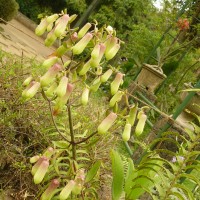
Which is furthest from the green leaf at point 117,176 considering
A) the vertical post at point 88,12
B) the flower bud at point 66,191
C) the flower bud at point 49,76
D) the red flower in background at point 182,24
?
the vertical post at point 88,12

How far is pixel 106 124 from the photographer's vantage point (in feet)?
4.99

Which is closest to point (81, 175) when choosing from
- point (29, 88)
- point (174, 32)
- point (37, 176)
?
point (37, 176)

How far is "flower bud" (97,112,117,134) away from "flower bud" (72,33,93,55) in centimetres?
27

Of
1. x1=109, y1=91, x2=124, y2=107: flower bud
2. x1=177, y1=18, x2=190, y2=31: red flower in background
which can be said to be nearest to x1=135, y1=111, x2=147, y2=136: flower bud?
x1=109, y1=91, x2=124, y2=107: flower bud

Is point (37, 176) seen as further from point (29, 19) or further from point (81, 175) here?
point (29, 19)

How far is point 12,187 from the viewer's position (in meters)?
2.52

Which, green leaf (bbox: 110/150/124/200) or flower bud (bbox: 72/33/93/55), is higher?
flower bud (bbox: 72/33/93/55)

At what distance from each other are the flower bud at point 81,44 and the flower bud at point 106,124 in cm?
27

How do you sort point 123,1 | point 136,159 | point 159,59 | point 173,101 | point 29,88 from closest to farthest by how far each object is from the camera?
point 29,88 → point 136,159 → point 159,59 → point 173,101 → point 123,1

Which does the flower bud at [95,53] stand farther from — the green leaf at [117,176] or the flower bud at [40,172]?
the green leaf at [117,176]

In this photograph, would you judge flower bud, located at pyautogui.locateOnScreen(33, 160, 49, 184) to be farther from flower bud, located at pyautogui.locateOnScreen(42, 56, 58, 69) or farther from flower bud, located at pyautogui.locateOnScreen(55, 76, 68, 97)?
flower bud, located at pyautogui.locateOnScreen(42, 56, 58, 69)

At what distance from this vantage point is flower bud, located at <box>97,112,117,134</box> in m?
1.51

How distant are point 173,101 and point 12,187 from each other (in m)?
6.14

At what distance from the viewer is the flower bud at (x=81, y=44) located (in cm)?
150
